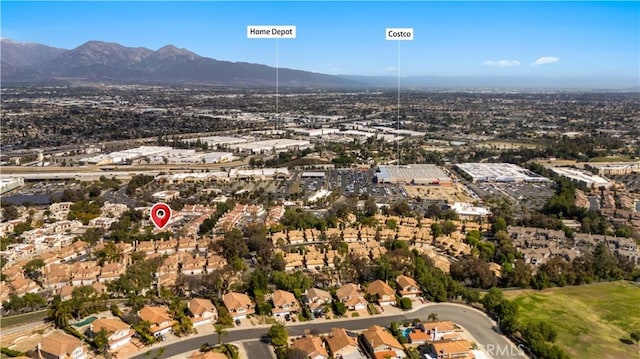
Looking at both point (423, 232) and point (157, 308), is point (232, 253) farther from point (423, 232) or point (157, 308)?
point (423, 232)

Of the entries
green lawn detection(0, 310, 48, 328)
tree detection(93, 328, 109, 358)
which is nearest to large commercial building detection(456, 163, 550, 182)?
tree detection(93, 328, 109, 358)

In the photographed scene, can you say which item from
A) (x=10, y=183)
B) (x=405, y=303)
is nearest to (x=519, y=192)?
(x=405, y=303)

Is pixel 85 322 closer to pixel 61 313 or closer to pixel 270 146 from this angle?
pixel 61 313

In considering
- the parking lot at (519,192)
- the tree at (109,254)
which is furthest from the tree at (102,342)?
the parking lot at (519,192)

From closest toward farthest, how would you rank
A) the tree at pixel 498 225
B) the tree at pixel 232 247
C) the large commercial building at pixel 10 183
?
1. the tree at pixel 232 247
2. the tree at pixel 498 225
3. the large commercial building at pixel 10 183

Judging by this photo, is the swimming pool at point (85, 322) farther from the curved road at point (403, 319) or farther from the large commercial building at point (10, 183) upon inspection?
the large commercial building at point (10, 183)

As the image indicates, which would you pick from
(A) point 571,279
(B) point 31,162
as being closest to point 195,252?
(A) point 571,279
